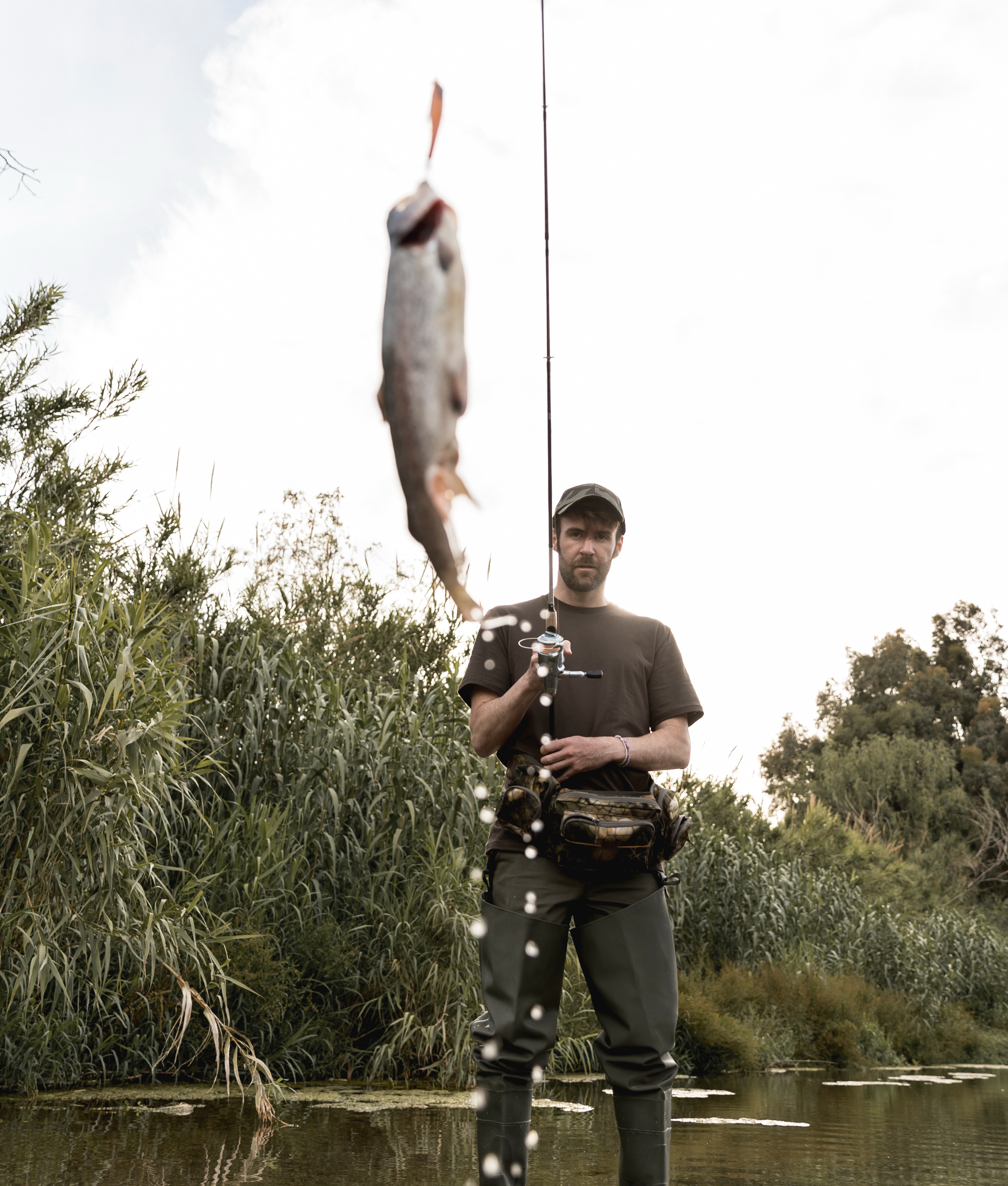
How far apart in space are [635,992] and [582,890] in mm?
266

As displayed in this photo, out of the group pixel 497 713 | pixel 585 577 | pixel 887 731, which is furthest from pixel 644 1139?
pixel 887 731

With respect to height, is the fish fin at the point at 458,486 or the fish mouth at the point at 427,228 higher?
the fish mouth at the point at 427,228

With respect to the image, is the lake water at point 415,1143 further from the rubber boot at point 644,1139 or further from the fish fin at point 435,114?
the fish fin at point 435,114

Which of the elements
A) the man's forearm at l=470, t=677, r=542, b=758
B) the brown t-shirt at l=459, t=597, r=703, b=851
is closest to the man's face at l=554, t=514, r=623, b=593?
the brown t-shirt at l=459, t=597, r=703, b=851

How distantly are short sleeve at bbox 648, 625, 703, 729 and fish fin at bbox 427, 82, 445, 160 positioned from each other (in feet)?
8.25

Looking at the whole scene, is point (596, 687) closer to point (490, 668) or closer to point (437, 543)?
point (490, 668)

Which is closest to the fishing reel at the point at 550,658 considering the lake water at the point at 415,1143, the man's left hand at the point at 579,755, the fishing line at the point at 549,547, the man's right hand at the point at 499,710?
the fishing line at the point at 549,547

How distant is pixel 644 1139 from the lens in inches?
101

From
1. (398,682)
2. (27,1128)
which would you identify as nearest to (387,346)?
(27,1128)

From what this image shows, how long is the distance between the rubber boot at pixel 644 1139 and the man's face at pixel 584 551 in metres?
1.20

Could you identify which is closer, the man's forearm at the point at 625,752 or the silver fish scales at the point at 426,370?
the silver fish scales at the point at 426,370

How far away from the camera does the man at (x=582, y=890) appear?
2.58m

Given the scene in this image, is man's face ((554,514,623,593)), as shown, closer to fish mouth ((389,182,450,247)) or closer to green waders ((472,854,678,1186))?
green waders ((472,854,678,1186))

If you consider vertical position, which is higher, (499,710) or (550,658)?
(499,710)
